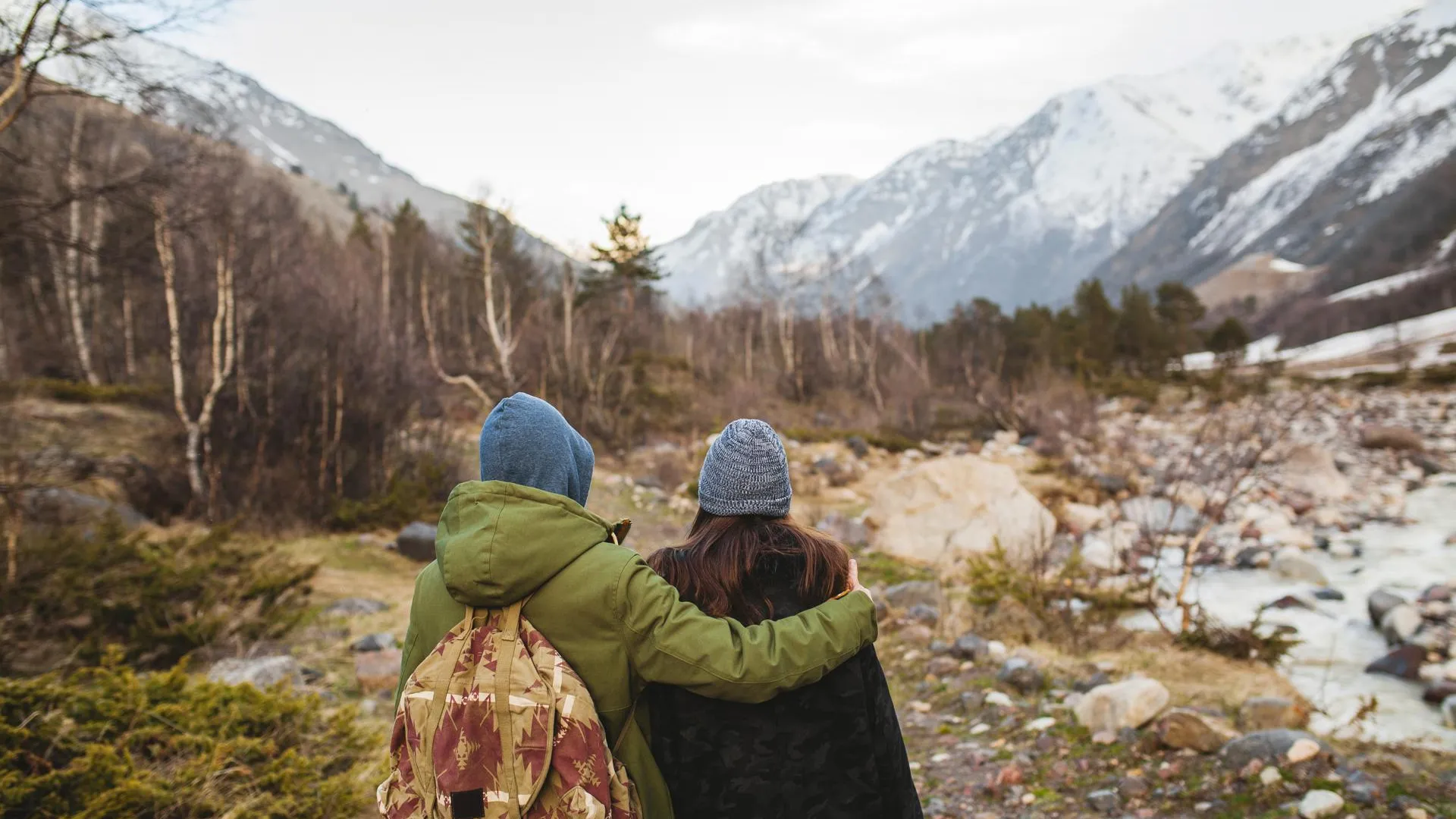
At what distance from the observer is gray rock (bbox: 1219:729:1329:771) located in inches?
143

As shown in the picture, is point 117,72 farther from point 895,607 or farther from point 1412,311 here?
point 1412,311

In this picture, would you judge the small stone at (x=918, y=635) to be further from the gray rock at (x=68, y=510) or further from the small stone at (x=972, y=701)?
the gray rock at (x=68, y=510)

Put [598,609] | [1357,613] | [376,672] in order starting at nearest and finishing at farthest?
1. [598,609]
2. [376,672]
3. [1357,613]

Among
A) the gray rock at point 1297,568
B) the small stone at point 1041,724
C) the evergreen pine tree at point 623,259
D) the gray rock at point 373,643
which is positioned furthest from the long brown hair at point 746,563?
the evergreen pine tree at point 623,259

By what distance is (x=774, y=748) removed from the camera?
6.16 feet

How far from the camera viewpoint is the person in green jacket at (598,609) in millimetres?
1625

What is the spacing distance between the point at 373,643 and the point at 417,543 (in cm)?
383

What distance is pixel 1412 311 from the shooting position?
4728 cm

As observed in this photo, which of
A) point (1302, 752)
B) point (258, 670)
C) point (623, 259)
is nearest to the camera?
point (1302, 752)

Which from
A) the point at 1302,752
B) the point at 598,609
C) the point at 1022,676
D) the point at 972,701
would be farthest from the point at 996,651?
the point at 598,609

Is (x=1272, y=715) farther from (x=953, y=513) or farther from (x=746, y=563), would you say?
(x=953, y=513)

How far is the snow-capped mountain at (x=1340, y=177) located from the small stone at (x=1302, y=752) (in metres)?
86.6

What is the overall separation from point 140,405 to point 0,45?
393 inches

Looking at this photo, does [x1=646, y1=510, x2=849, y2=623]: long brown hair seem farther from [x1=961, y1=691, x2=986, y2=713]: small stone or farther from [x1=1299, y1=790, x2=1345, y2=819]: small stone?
[x1=961, y1=691, x2=986, y2=713]: small stone
